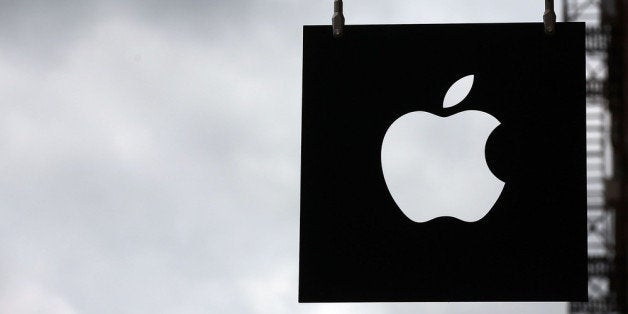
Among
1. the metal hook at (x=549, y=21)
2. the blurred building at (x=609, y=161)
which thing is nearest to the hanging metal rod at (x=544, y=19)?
the metal hook at (x=549, y=21)

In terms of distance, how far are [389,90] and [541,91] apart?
2.37 ft

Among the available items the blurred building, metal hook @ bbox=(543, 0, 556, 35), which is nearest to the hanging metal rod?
metal hook @ bbox=(543, 0, 556, 35)

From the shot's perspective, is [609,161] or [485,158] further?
[609,161]

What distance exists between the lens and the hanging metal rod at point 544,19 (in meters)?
4.22

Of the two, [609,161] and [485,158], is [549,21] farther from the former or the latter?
[609,161]

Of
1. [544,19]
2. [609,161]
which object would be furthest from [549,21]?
[609,161]

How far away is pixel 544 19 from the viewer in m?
4.23

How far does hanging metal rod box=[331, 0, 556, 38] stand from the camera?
4.22m

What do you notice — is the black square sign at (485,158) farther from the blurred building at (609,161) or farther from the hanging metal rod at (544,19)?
the blurred building at (609,161)

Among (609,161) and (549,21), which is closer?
(549,21)

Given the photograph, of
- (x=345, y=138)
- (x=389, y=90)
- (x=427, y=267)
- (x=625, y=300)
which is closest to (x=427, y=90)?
(x=389, y=90)

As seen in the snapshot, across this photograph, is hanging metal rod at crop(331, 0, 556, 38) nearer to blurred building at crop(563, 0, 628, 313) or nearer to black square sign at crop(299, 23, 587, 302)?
black square sign at crop(299, 23, 587, 302)

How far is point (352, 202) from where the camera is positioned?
423cm

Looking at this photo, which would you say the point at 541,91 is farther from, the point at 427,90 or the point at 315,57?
the point at 315,57
